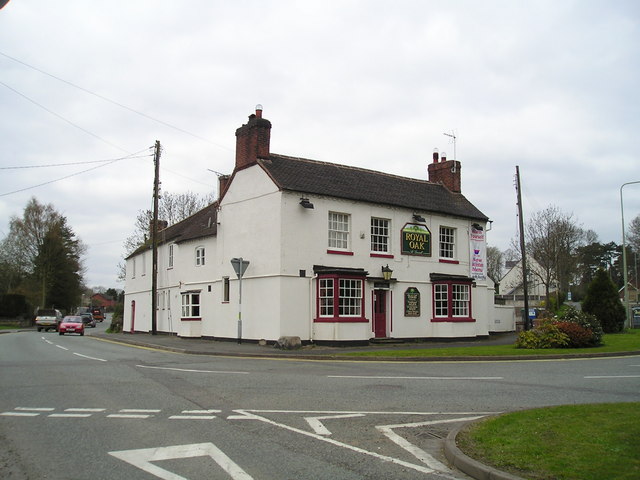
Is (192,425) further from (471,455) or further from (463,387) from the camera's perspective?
(463,387)

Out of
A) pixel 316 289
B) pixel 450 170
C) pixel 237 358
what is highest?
pixel 450 170

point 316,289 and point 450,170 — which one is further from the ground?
point 450,170

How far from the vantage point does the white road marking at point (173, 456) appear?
5.80m

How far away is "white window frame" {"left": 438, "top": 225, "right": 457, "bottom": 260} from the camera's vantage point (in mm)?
29477

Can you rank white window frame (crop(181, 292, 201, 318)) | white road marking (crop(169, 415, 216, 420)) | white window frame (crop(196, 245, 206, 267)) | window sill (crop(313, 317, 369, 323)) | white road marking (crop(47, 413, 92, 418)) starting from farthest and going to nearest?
white window frame (crop(196, 245, 206, 267)), white window frame (crop(181, 292, 201, 318)), window sill (crop(313, 317, 369, 323)), white road marking (crop(47, 413, 92, 418)), white road marking (crop(169, 415, 216, 420))

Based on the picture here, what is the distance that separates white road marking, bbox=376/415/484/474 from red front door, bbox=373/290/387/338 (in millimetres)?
17601

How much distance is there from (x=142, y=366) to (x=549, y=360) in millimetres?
12335

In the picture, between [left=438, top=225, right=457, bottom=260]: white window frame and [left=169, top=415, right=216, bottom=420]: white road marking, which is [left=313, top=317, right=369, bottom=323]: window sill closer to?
[left=438, top=225, right=457, bottom=260]: white window frame

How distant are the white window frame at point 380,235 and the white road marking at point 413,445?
723 inches

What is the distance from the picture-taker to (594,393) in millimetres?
10672

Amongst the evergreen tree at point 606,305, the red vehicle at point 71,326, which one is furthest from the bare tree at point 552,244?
the red vehicle at point 71,326

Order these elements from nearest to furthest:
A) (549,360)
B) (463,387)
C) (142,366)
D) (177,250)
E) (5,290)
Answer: (463,387) → (142,366) → (549,360) → (177,250) → (5,290)

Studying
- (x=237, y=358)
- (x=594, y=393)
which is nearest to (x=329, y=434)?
(x=594, y=393)

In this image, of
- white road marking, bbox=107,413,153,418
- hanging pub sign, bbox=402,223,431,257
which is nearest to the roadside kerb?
white road marking, bbox=107,413,153,418
